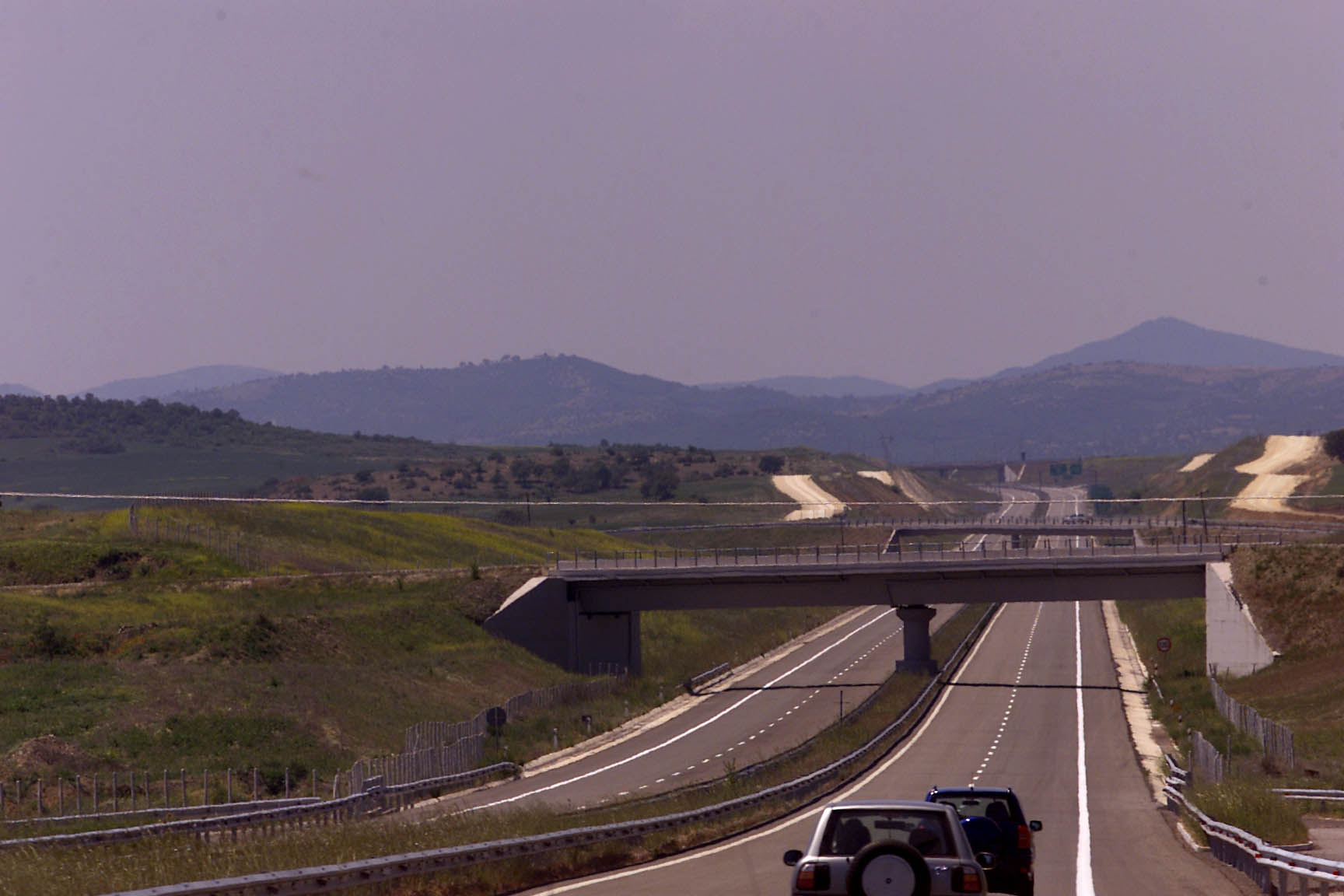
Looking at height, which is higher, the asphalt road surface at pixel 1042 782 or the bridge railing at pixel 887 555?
the bridge railing at pixel 887 555

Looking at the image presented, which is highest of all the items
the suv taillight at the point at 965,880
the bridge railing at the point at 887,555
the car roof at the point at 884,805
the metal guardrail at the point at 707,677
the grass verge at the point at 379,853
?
the car roof at the point at 884,805

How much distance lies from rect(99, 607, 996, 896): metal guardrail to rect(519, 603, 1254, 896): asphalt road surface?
0.65 metres

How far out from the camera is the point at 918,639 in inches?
3418

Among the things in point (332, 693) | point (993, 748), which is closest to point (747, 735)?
point (993, 748)

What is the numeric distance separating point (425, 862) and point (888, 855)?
6.88 meters

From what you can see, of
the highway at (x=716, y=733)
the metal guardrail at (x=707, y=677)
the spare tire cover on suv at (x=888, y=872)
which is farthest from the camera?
the metal guardrail at (x=707, y=677)

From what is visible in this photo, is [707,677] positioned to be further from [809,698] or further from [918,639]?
[918,639]

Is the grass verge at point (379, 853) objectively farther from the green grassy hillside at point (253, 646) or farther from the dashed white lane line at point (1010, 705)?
the green grassy hillside at point (253, 646)

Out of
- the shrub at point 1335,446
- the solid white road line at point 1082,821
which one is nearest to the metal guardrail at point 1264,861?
the solid white road line at point 1082,821

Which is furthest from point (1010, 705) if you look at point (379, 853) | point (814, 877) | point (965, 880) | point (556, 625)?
point (814, 877)

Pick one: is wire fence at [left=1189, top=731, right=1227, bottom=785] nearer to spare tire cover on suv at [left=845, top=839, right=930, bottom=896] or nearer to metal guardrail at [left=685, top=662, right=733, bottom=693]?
spare tire cover on suv at [left=845, top=839, right=930, bottom=896]

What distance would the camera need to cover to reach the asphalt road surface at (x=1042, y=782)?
2414cm

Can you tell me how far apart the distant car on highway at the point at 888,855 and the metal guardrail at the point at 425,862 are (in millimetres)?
4739

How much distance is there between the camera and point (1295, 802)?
33.7m
